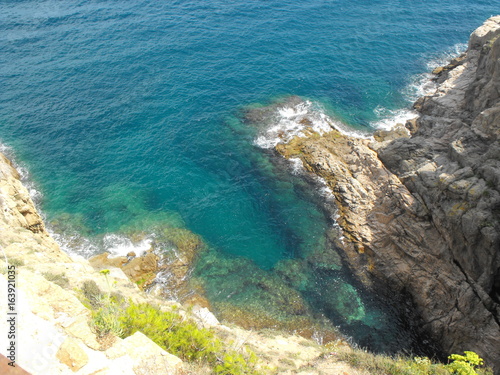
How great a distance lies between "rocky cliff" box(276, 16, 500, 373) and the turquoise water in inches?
149

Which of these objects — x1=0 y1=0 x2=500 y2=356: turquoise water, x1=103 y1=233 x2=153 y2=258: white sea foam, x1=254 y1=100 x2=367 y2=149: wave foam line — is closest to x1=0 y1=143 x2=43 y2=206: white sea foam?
x1=0 y1=0 x2=500 y2=356: turquoise water

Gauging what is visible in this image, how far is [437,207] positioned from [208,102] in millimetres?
37099

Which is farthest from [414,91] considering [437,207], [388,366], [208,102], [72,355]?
[72,355]

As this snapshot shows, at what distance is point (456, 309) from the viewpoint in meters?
28.9

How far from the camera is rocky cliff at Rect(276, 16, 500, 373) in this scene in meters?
28.0

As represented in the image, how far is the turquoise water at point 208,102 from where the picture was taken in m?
38.0

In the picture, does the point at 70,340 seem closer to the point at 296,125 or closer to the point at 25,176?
the point at 25,176

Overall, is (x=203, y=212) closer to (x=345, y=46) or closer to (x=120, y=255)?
(x=120, y=255)

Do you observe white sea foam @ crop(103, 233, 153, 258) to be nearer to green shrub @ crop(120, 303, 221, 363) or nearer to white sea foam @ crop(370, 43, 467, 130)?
green shrub @ crop(120, 303, 221, 363)

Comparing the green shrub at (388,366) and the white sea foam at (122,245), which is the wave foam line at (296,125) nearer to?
the white sea foam at (122,245)

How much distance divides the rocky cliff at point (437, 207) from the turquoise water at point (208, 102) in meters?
3.79

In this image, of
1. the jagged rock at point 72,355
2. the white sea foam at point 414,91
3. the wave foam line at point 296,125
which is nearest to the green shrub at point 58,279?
the jagged rock at point 72,355

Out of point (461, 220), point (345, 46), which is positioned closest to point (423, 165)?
point (461, 220)

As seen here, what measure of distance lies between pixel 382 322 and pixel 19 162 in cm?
4844
